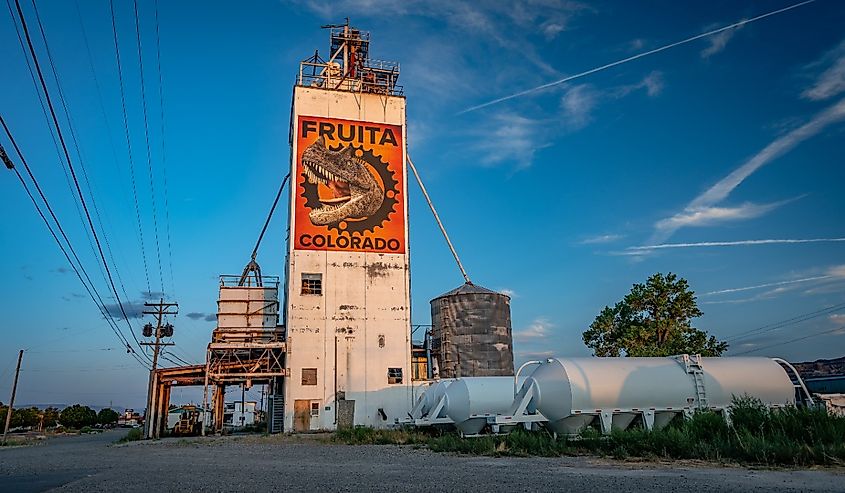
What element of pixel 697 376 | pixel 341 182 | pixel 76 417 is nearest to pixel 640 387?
Result: pixel 697 376

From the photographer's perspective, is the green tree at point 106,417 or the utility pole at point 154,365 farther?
the green tree at point 106,417

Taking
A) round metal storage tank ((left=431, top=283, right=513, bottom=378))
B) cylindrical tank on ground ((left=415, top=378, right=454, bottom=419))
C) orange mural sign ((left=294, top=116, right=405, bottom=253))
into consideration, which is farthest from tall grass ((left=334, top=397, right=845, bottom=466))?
orange mural sign ((left=294, top=116, right=405, bottom=253))

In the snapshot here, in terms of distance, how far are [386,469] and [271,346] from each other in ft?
78.1

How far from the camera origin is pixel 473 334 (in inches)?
1484

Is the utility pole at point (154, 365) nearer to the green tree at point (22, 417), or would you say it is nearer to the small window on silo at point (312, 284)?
the small window on silo at point (312, 284)

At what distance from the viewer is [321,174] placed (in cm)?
3881

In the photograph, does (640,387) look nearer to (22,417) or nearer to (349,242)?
(349,242)

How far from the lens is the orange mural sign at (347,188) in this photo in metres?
38.1

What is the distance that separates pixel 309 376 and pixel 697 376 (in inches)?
891

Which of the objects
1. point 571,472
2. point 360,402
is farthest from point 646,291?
point 571,472

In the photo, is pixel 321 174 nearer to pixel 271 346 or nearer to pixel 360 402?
pixel 271 346

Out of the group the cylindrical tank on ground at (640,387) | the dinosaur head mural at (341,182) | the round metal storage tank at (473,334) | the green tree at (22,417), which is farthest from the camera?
the green tree at (22,417)

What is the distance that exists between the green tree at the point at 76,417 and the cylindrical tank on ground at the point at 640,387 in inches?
3358

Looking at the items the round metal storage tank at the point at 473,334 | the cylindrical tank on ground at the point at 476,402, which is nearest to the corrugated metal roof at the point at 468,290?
the round metal storage tank at the point at 473,334
